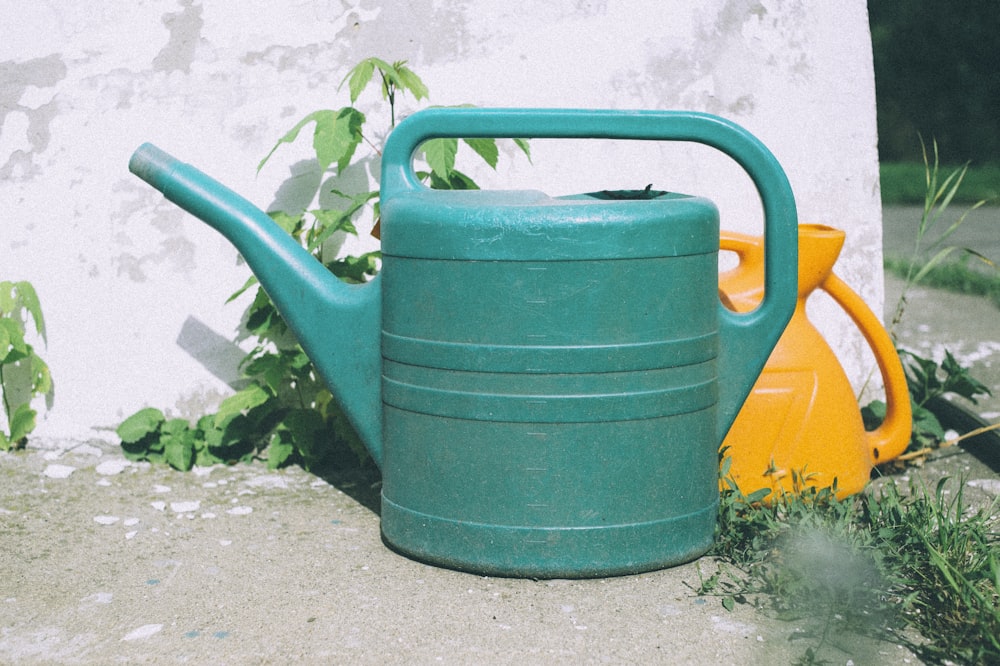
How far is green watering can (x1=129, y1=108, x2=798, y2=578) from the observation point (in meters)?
1.92

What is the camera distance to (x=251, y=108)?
2.73m

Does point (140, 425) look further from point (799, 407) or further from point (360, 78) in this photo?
point (799, 407)

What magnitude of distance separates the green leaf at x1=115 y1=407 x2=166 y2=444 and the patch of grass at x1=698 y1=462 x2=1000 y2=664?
1.39 meters

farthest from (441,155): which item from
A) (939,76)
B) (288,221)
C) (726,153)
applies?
(939,76)

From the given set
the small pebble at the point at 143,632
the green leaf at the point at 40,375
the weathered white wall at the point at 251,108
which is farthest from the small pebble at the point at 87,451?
the small pebble at the point at 143,632

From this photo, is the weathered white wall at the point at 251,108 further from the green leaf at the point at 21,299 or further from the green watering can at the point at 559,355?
the green watering can at the point at 559,355

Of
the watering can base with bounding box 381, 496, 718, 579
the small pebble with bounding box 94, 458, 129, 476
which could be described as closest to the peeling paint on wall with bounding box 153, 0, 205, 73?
the small pebble with bounding box 94, 458, 129, 476

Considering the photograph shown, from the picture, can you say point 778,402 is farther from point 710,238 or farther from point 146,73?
point 146,73

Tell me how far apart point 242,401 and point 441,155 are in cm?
75

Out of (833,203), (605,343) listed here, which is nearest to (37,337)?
(605,343)

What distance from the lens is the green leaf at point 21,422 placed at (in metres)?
2.77

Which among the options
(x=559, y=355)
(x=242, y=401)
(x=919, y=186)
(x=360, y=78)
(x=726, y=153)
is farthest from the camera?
(x=919, y=186)

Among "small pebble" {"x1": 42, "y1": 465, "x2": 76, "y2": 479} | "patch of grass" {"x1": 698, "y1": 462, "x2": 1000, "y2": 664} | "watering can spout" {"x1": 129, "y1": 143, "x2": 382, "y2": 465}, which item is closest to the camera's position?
"patch of grass" {"x1": 698, "y1": 462, "x2": 1000, "y2": 664}

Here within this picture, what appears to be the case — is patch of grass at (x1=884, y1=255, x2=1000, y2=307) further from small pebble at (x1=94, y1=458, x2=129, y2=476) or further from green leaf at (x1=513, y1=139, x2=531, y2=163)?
small pebble at (x1=94, y1=458, x2=129, y2=476)
